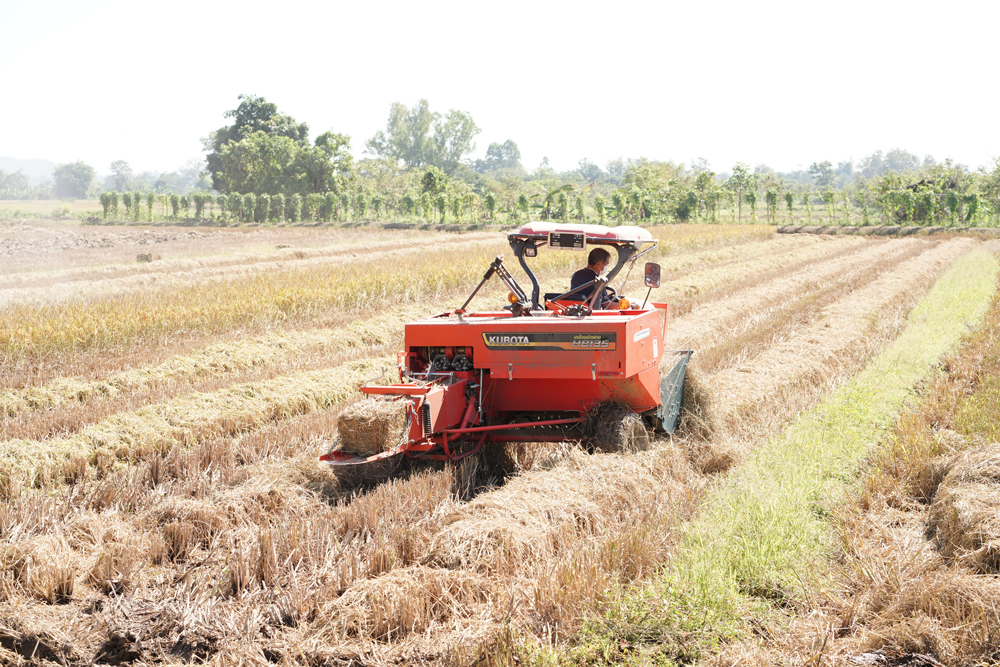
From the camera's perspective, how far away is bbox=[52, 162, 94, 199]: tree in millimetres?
124188

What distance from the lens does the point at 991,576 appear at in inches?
154


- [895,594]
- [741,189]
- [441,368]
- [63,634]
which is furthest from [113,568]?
[741,189]

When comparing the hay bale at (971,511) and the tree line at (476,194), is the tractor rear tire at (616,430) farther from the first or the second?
the tree line at (476,194)

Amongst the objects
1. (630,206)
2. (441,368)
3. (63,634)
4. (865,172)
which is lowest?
(63,634)

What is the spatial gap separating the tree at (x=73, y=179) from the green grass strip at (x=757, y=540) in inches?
5473

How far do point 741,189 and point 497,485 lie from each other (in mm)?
54692

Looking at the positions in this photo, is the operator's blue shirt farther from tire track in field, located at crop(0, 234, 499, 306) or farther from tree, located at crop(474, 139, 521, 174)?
tree, located at crop(474, 139, 521, 174)

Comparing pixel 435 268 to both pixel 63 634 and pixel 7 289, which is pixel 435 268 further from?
pixel 63 634

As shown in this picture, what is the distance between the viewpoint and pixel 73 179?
126m

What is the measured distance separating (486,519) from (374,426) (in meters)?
1.17

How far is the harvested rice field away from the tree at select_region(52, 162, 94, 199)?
132368mm

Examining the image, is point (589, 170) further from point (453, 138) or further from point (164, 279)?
point (164, 279)

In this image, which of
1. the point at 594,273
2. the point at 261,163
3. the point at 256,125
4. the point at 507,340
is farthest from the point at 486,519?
the point at 256,125

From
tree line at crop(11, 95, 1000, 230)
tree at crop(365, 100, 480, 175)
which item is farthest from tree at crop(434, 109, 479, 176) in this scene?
tree line at crop(11, 95, 1000, 230)
